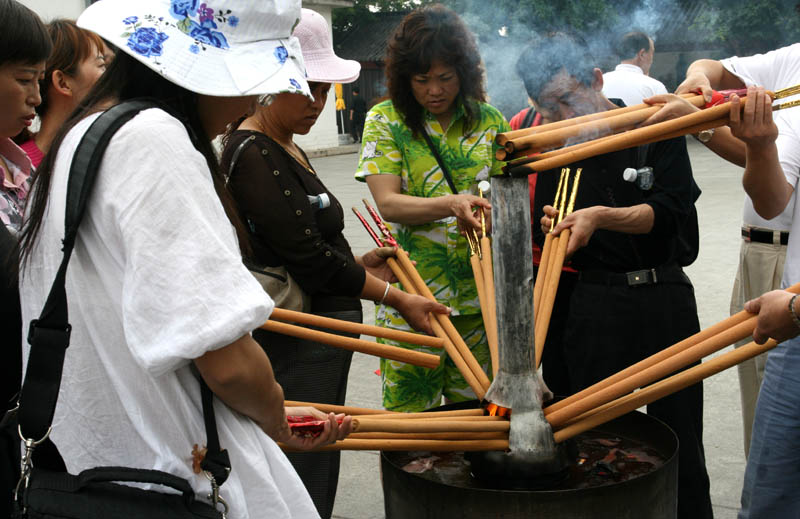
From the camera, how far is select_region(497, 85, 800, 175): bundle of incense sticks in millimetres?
1853

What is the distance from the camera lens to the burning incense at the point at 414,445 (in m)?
1.79

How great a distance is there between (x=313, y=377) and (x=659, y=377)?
3.81 feet

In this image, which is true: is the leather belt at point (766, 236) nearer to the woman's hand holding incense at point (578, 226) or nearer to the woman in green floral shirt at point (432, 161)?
the woman's hand holding incense at point (578, 226)

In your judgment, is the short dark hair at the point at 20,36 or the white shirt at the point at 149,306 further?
the short dark hair at the point at 20,36

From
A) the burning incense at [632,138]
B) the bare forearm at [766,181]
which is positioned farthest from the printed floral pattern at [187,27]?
the bare forearm at [766,181]

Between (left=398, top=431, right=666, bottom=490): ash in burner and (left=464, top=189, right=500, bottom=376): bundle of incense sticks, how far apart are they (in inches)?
12.5

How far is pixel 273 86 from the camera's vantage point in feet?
4.28

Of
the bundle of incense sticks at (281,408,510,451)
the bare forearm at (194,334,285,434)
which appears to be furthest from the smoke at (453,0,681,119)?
the bare forearm at (194,334,285,434)

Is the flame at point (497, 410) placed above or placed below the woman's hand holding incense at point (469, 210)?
below

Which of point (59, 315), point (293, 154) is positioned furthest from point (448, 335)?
point (59, 315)

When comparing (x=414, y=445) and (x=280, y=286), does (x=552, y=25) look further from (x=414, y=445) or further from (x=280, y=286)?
(x=414, y=445)

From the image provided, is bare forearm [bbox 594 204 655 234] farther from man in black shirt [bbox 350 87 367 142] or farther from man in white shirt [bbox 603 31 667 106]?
man in black shirt [bbox 350 87 367 142]

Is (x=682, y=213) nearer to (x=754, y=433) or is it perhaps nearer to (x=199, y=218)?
(x=754, y=433)

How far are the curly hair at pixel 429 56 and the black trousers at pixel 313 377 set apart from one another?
91 centimetres
